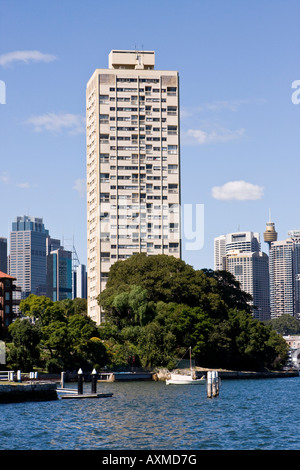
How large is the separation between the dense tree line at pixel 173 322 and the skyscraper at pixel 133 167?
30.5 m

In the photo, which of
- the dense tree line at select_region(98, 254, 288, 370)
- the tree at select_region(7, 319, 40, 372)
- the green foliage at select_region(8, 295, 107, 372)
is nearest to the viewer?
the tree at select_region(7, 319, 40, 372)

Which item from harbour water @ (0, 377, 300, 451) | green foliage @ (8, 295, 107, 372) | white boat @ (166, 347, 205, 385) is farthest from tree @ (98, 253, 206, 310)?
harbour water @ (0, 377, 300, 451)

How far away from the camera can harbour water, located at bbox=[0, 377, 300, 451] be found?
155 ft

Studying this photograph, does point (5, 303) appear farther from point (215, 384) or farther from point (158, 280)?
point (215, 384)

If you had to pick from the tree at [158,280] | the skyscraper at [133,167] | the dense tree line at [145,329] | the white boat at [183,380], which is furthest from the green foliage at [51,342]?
the skyscraper at [133,167]

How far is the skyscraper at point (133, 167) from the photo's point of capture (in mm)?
185875

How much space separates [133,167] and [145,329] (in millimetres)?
66563

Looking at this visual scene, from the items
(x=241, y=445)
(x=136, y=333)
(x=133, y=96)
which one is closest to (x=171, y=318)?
(x=136, y=333)

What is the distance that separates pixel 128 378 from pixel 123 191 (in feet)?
226

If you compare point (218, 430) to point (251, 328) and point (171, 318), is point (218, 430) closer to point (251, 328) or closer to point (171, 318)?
point (171, 318)

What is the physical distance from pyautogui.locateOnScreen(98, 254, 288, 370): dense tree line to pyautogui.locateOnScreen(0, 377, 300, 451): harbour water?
44.2 metres

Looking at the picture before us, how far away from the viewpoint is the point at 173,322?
13288 centimetres

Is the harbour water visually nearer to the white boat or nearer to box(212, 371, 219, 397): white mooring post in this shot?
box(212, 371, 219, 397): white mooring post

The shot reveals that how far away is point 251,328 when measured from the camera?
155375 mm
